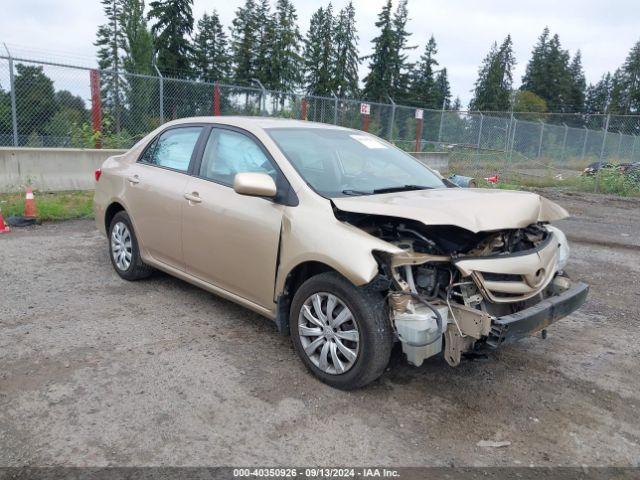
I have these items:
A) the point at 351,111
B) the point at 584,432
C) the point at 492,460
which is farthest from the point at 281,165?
the point at 351,111

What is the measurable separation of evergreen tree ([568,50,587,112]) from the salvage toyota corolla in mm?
98304

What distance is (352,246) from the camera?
3.14 m

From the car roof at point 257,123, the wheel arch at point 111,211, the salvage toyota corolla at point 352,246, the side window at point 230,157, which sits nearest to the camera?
the salvage toyota corolla at point 352,246

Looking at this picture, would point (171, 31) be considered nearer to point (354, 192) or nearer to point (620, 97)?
point (354, 192)

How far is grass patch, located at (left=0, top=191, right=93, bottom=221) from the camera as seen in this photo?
8.12 m

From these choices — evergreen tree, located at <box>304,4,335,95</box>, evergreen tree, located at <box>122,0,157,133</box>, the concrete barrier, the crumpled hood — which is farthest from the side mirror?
evergreen tree, located at <box>304,4,335,95</box>

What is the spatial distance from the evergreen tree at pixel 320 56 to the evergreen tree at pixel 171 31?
14.6 metres

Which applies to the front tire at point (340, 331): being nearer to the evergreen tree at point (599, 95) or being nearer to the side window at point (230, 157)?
the side window at point (230, 157)

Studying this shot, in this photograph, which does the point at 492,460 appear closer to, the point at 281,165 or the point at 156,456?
the point at 156,456

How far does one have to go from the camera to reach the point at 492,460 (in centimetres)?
277

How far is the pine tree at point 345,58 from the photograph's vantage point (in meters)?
57.6

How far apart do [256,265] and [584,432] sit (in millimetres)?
2327

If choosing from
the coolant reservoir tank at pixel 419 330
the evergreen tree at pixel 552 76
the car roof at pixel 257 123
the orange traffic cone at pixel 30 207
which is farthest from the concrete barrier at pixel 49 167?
the evergreen tree at pixel 552 76

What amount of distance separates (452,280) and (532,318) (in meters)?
0.52
